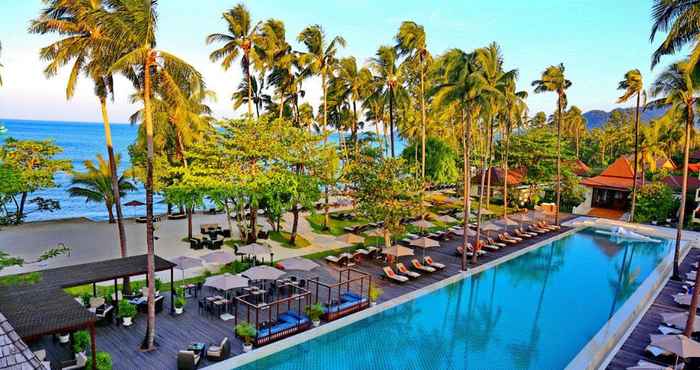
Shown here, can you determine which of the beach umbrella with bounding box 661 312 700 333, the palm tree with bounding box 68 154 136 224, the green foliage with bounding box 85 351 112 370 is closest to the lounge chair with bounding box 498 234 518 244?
the beach umbrella with bounding box 661 312 700 333

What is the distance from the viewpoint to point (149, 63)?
37.7 ft

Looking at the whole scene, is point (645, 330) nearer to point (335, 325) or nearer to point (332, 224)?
point (335, 325)

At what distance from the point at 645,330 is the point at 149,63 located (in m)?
18.8

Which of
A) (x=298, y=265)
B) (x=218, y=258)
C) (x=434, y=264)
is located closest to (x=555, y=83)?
(x=434, y=264)

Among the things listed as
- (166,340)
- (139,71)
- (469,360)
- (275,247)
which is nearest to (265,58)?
A: (275,247)

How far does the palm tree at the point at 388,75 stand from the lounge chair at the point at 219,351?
1858cm

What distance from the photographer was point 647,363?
39.3 ft

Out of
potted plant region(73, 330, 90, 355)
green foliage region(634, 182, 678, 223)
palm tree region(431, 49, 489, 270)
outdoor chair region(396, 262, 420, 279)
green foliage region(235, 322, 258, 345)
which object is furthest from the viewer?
green foliage region(634, 182, 678, 223)

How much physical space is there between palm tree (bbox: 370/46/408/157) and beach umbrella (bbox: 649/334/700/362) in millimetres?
18780

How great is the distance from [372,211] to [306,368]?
11.2 m

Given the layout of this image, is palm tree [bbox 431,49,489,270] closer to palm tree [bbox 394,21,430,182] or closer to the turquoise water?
the turquoise water

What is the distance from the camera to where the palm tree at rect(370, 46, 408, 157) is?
28.0 m

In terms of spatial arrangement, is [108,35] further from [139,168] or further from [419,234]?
[419,234]

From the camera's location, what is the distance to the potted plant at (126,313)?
13.6 metres
